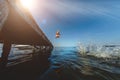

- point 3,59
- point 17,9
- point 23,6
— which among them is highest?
point 23,6

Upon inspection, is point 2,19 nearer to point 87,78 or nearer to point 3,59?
point 3,59

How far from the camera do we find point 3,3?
6.52ft

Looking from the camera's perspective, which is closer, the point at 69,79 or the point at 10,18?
the point at 10,18

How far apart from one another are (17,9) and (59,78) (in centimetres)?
662

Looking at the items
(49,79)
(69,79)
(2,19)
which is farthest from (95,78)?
(2,19)

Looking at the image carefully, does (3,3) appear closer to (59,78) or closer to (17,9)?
(17,9)

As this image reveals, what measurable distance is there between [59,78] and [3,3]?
7.32 meters

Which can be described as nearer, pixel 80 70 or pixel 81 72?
pixel 81 72

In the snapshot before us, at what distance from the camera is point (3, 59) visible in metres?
6.29

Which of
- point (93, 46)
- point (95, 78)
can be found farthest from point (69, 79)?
point (93, 46)

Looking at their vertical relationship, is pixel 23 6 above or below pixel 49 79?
above

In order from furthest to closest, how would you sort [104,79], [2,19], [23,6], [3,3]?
[104,79] < [23,6] < [3,3] < [2,19]

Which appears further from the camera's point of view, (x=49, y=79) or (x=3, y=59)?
(x=49, y=79)

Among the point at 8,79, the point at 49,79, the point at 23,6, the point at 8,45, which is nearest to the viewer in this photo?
the point at 23,6
